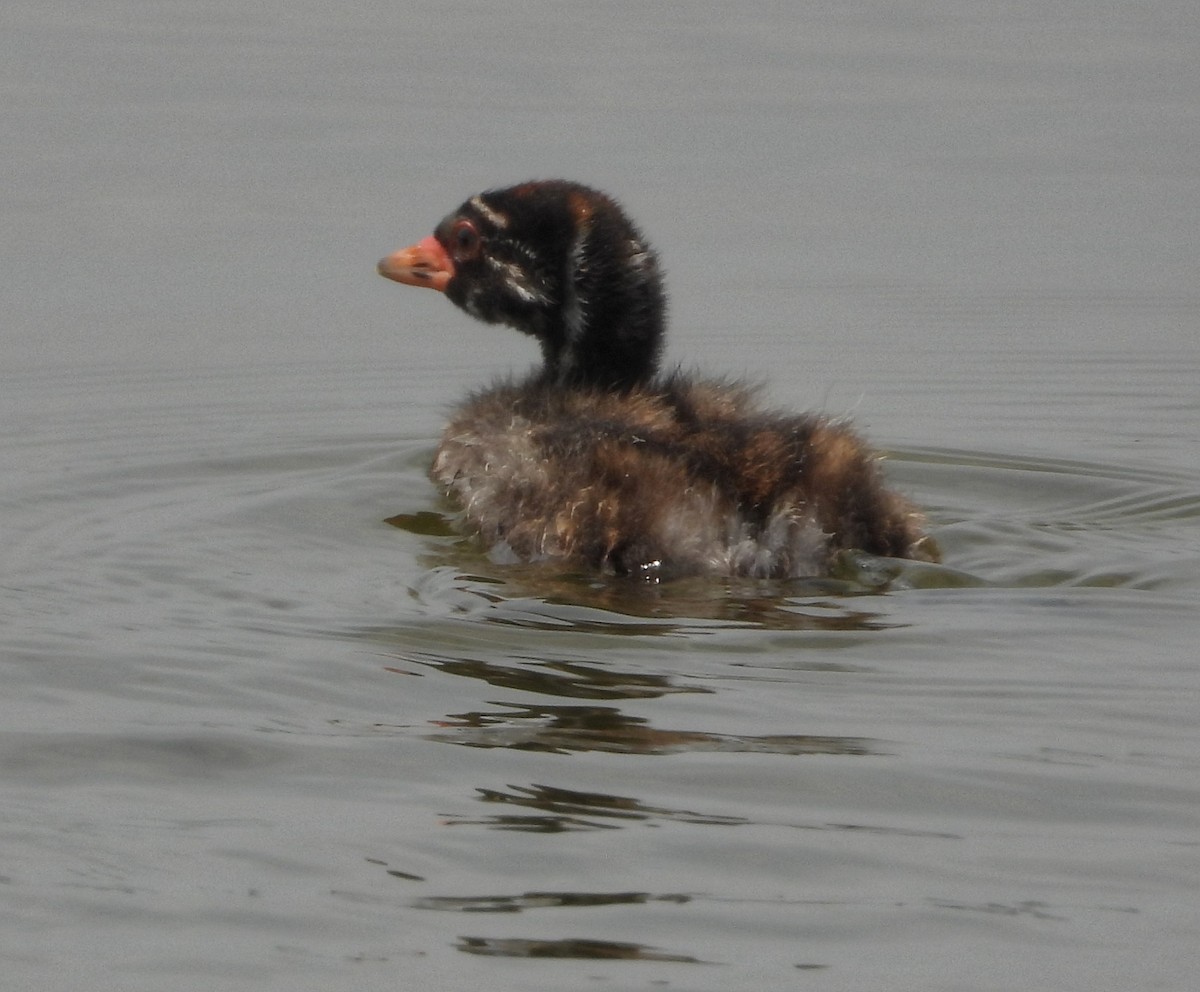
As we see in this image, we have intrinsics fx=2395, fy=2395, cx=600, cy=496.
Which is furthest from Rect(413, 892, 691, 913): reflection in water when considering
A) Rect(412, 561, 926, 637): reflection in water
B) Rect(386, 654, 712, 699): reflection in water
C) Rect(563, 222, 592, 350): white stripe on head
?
Rect(563, 222, 592, 350): white stripe on head

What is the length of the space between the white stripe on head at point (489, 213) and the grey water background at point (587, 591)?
100cm

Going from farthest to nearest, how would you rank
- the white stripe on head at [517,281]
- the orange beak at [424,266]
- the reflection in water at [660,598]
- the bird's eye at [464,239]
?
the orange beak at [424,266] → the bird's eye at [464,239] → the white stripe on head at [517,281] → the reflection in water at [660,598]

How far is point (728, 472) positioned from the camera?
23.0 ft

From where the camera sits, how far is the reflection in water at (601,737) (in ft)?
18.1

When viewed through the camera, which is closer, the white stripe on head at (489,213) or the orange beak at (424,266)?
the white stripe on head at (489,213)

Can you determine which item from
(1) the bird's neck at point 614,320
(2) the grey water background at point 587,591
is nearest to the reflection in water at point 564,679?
(2) the grey water background at point 587,591

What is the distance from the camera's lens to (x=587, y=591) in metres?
6.88

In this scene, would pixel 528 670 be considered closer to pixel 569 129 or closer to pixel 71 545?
pixel 71 545

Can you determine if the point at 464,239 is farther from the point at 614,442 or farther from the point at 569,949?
the point at 569,949

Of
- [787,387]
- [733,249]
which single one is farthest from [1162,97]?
[787,387]

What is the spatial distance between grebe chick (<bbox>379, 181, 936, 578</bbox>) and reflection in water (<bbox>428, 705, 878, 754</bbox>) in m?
1.26

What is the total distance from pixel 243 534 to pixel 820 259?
5660mm

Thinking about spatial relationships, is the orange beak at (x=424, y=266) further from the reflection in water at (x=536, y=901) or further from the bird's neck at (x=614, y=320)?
the reflection in water at (x=536, y=901)

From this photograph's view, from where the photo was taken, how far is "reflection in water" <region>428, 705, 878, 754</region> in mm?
5512
